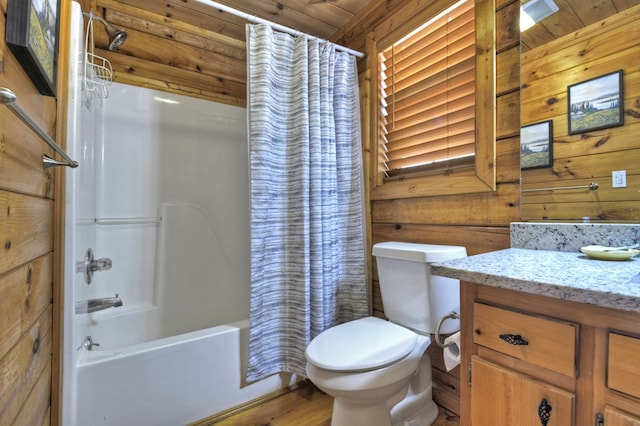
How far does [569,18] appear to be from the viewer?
1.00 m

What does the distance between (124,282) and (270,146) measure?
1.25 m

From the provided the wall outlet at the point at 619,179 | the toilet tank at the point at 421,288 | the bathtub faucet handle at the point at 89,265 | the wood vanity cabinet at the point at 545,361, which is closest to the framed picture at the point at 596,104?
the wall outlet at the point at 619,179

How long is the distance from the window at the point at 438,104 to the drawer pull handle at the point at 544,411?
0.84 meters

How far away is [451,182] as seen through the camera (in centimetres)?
134

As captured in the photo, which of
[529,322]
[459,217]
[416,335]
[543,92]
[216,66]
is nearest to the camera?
[529,322]

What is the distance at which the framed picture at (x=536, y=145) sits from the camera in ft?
3.39

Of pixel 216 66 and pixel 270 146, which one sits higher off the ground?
pixel 216 66

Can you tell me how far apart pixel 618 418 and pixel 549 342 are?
131mm

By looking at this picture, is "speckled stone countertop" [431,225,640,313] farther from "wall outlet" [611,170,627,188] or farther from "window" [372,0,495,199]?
Answer: "window" [372,0,495,199]

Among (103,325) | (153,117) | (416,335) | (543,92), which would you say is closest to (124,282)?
(103,325)

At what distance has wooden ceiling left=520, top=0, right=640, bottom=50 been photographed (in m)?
0.91

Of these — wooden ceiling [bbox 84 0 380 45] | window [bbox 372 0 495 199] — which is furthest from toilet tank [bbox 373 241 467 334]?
wooden ceiling [bbox 84 0 380 45]

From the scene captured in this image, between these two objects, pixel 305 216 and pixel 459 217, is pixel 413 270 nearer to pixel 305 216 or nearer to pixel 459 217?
pixel 459 217

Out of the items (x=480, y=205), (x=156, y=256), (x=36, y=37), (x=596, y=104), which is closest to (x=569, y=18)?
(x=596, y=104)
